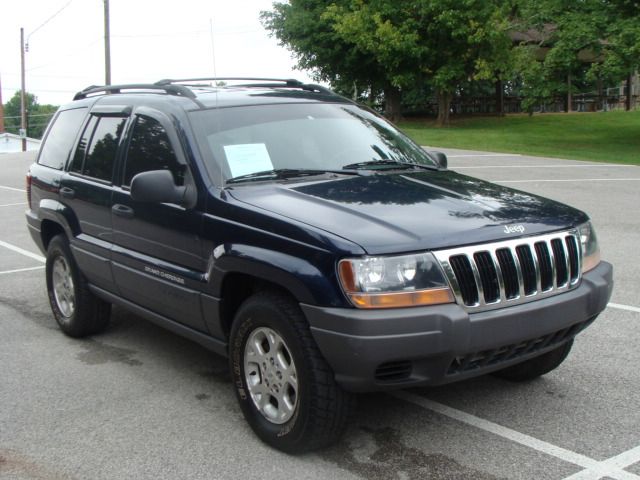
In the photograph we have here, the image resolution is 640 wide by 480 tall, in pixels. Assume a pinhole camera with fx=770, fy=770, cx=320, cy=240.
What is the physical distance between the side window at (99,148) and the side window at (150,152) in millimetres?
249

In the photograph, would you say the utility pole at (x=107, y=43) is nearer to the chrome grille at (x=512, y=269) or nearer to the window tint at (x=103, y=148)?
the window tint at (x=103, y=148)

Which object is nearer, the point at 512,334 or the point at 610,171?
the point at 512,334

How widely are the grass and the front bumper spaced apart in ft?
64.1

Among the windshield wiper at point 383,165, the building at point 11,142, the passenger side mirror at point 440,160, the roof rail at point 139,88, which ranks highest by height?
the building at point 11,142

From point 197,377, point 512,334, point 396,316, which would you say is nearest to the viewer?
point 396,316

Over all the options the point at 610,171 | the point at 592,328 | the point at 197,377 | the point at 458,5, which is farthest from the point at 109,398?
the point at 458,5

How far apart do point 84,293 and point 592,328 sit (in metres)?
3.90

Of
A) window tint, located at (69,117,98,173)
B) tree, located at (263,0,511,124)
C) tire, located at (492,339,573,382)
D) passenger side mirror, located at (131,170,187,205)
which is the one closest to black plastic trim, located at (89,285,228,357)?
passenger side mirror, located at (131,170,187,205)

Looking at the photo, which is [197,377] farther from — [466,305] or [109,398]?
[466,305]

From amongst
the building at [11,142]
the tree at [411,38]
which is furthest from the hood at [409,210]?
the building at [11,142]

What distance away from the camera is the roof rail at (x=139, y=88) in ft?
16.3

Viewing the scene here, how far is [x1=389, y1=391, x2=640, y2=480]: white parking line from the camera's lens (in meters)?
3.62

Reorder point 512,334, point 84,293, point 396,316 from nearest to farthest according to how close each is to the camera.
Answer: point 396,316 < point 512,334 < point 84,293

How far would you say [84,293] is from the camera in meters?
5.82
